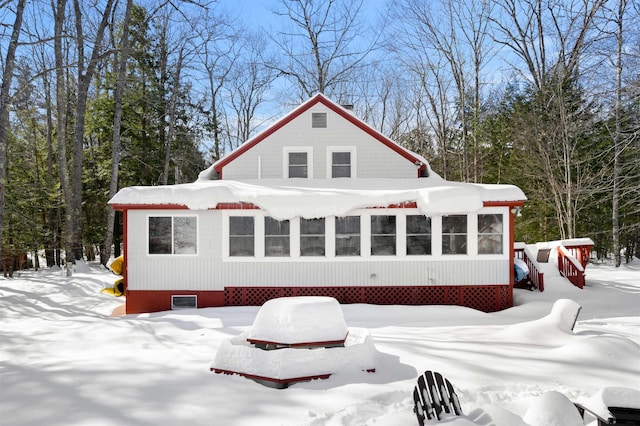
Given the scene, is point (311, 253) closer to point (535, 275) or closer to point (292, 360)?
point (292, 360)

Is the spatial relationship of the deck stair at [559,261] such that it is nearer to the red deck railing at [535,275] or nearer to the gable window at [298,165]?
the red deck railing at [535,275]

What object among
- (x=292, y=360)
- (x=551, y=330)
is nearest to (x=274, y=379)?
(x=292, y=360)

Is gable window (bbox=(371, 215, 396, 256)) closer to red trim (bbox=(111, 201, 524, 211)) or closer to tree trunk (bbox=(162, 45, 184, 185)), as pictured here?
red trim (bbox=(111, 201, 524, 211))

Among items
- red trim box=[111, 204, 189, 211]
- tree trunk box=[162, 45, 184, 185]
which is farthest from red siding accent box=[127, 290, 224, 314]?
tree trunk box=[162, 45, 184, 185]

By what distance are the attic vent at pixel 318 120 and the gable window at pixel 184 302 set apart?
6859 mm

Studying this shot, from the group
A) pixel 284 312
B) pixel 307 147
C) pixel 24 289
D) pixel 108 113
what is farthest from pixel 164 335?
pixel 108 113

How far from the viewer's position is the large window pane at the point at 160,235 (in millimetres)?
11438

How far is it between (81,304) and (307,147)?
28.7 ft

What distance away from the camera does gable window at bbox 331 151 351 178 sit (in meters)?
14.1

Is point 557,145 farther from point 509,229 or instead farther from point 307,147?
point 307,147

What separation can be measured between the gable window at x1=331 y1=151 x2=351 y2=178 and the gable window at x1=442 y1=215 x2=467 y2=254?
157 inches

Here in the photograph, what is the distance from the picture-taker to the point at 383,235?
37.9 ft

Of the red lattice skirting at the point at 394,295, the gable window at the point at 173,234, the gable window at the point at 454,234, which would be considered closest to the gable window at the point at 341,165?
the gable window at the point at 454,234

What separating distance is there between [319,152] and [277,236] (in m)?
3.94
